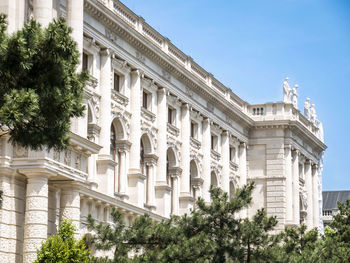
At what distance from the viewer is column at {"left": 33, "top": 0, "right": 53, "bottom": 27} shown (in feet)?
129

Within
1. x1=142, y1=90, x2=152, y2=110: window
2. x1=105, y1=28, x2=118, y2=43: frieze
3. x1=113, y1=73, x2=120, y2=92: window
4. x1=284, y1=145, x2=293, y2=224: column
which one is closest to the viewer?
x1=105, y1=28, x2=118, y2=43: frieze

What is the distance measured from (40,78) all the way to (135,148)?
99.2 ft

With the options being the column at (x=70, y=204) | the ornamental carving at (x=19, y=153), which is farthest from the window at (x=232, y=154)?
the ornamental carving at (x=19, y=153)

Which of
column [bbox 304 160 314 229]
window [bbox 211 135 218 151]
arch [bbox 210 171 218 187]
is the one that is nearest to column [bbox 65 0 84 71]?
arch [bbox 210 171 218 187]

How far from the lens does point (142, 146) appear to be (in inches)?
2269

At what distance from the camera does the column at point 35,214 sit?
3584cm

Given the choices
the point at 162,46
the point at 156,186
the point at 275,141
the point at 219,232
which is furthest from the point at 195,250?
the point at 275,141

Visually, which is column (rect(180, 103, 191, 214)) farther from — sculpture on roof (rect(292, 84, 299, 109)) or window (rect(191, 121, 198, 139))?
sculpture on roof (rect(292, 84, 299, 109))

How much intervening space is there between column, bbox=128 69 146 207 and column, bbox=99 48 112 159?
3.44 metres

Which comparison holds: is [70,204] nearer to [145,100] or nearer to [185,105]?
[145,100]

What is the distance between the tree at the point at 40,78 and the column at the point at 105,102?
25.4m

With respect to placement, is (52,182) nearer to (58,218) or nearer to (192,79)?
(58,218)

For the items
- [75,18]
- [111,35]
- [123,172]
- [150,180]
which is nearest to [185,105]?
[150,180]

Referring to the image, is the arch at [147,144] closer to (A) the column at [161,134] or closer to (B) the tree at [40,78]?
(A) the column at [161,134]
